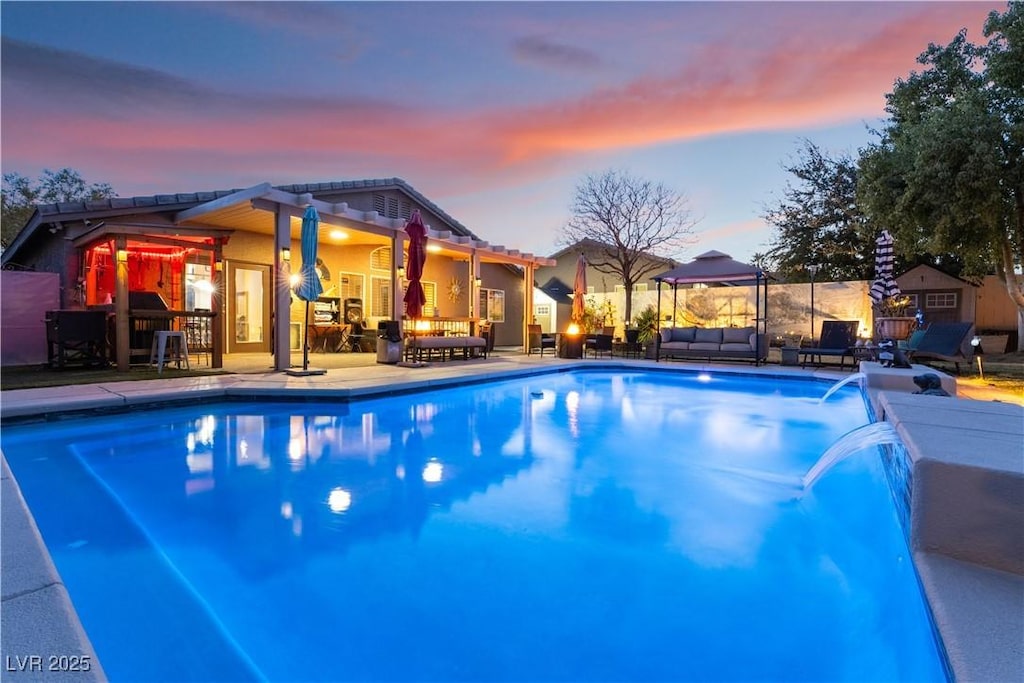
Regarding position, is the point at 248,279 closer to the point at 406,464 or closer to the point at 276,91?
the point at 276,91

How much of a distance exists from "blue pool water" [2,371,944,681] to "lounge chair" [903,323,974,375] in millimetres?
5973

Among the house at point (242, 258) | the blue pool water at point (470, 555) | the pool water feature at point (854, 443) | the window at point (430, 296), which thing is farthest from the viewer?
the window at point (430, 296)

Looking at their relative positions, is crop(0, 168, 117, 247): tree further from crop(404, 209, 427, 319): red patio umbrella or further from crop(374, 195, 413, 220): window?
crop(404, 209, 427, 319): red patio umbrella

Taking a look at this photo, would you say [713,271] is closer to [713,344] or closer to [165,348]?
[713,344]

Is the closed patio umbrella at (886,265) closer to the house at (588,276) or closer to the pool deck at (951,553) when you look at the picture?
the pool deck at (951,553)

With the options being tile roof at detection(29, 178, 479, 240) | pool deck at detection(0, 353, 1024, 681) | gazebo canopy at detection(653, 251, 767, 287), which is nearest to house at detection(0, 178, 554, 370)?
tile roof at detection(29, 178, 479, 240)

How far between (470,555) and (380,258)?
41.0 feet

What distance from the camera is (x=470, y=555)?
8.81ft

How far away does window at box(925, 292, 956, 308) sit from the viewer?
15789 mm

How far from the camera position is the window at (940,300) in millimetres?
15789

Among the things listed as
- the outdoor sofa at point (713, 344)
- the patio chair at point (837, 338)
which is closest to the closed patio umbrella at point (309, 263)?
the outdoor sofa at point (713, 344)

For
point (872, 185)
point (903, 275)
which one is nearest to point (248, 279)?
point (872, 185)

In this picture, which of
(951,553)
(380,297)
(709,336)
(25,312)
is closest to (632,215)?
(709,336)

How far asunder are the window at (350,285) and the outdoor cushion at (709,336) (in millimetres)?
8877
